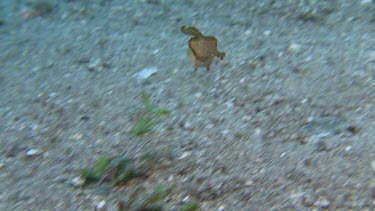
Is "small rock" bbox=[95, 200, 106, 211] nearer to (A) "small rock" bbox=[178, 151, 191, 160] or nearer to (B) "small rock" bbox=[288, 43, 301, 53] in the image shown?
(A) "small rock" bbox=[178, 151, 191, 160]

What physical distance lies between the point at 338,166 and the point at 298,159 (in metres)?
0.28

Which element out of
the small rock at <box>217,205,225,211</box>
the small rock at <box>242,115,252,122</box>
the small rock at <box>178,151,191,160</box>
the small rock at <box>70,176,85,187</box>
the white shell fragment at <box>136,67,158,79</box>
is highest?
the white shell fragment at <box>136,67,158,79</box>

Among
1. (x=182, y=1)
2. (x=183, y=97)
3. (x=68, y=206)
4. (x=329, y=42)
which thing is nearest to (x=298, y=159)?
(x=183, y=97)

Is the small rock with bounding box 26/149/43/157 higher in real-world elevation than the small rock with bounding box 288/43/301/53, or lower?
lower

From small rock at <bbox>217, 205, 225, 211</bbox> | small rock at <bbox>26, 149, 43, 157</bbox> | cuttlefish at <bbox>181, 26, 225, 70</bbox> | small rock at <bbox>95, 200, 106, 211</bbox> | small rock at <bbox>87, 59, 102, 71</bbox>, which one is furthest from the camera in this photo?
small rock at <bbox>87, 59, 102, 71</bbox>

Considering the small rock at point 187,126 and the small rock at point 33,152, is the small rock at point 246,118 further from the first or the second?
the small rock at point 33,152

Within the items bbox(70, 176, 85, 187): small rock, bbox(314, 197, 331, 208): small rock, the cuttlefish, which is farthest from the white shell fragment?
bbox(314, 197, 331, 208): small rock

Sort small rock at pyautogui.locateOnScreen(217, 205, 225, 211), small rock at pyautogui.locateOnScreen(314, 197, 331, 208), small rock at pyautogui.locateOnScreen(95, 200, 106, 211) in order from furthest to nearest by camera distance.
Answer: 1. small rock at pyautogui.locateOnScreen(95, 200, 106, 211)
2. small rock at pyautogui.locateOnScreen(217, 205, 225, 211)
3. small rock at pyautogui.locateOnScreen(314, 197, 331, 208)

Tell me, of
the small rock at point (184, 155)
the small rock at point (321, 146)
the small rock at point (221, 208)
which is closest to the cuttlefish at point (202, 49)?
the small rock at point (184, 155)

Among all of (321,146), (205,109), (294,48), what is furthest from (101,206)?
(294,48)

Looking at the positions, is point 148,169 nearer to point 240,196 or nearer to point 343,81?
point 240,196

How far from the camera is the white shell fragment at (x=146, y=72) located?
4547mm

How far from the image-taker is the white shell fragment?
4.55m

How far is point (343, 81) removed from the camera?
3.94m
